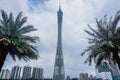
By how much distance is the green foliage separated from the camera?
1892 cm

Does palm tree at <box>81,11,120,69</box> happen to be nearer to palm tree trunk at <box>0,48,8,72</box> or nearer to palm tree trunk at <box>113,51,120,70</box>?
palm tree trunk at <box>113,51,120,70</box>

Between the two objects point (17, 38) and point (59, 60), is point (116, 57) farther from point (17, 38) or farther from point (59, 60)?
point (59, 60)

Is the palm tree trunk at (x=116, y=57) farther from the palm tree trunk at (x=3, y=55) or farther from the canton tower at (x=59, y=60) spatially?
the canton tower at (x=59, y=60)

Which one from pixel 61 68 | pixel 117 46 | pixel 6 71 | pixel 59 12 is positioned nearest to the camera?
pixel 117 46

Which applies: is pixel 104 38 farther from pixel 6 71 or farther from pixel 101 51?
pixel 6 71

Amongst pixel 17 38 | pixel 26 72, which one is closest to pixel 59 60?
pixel 26 72

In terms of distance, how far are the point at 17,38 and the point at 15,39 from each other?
1.85 feet

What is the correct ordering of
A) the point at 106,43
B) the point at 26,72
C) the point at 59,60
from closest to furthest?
the point at 106,43
the point at 59,60
the point at 26,72

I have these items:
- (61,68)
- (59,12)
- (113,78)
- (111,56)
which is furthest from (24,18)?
(59,12)

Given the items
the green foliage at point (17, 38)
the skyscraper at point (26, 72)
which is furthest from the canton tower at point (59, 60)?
the green foliage at point (17, 38)

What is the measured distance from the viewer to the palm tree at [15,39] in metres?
18.9

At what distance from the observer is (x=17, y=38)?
19656mm

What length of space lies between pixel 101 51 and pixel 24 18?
381 inches

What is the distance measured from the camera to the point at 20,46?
19.3 meters
